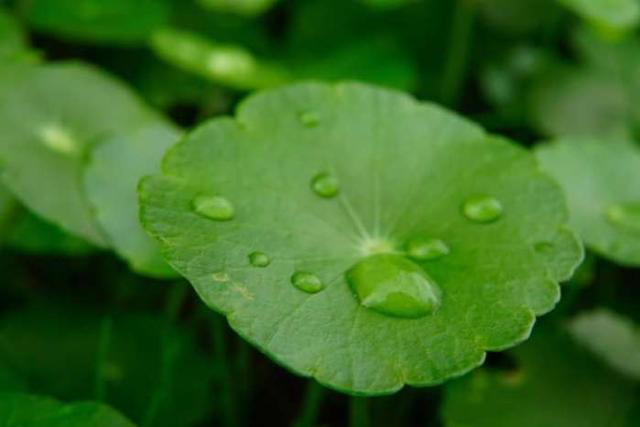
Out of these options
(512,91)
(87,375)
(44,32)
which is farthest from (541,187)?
(44,32)

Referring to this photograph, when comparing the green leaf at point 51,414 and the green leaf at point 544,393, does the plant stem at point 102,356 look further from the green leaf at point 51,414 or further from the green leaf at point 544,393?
the green leaf at point 544,393

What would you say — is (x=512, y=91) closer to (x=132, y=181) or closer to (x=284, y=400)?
(x=284, y=400)

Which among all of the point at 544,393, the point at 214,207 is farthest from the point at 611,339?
the point at 214,207

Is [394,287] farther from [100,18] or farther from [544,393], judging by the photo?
[100,18]

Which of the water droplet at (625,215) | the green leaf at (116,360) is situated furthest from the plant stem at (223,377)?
the water droplet at (625,215)

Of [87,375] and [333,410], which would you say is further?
[333,410]

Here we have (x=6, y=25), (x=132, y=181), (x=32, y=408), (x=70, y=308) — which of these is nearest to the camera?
(x=32, y=408)
